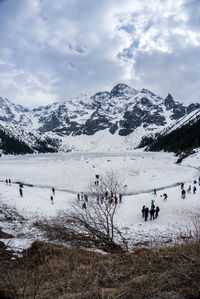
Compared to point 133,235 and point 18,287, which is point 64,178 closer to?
point 133,235

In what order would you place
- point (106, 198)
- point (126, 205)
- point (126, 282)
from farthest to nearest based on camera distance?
point (126, 205), point (106, 198), point (126, 282)

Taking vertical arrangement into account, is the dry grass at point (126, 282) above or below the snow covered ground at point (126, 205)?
above

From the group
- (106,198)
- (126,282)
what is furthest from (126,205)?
(126,282)

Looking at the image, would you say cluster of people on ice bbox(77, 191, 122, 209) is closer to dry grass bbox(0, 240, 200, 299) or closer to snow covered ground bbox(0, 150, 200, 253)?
snow covered ground bbox(0, 150, 200, 253)

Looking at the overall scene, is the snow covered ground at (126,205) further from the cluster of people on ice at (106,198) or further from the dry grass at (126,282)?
the dry grass at (126,282)

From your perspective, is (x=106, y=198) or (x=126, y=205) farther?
(x=126, y=205)

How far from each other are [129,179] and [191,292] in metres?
38.0

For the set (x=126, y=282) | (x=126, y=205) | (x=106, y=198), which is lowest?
(x=126, y=205)

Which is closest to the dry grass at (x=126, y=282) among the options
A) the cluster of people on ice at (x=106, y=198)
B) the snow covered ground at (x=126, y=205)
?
the snow covered ground at (x=126, y=205)

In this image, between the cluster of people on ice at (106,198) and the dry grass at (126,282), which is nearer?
the dry grass at (126,282)

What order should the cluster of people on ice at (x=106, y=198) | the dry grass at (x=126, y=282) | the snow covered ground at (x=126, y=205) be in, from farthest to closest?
the snow covered ground at (x=126, y=205)
the cluster of people on ice at (x=106, y=198)
the dry grass at (x=126, y=282)

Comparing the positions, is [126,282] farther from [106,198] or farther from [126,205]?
[126,205]

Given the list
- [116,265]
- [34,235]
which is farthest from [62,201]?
[116,265]

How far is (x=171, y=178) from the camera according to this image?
1571 inches
